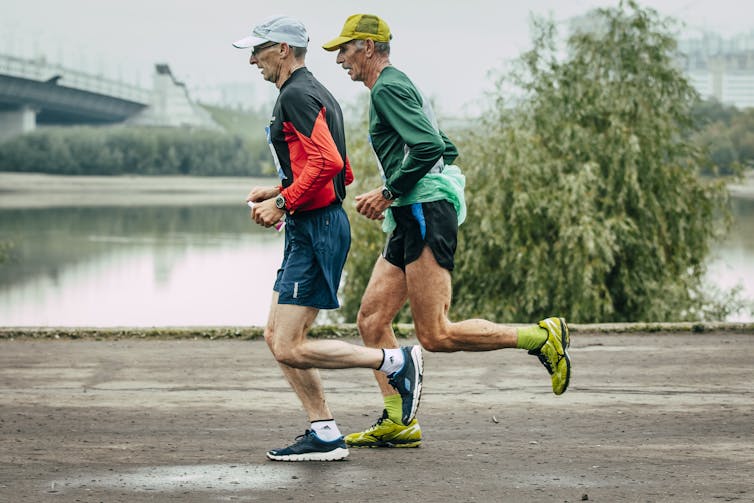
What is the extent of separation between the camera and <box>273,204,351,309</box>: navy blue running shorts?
566 centimetres

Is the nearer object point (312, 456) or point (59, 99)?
point (312, 456)

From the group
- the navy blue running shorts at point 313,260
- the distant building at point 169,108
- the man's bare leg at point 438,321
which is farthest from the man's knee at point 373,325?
the distant building at point 169,108

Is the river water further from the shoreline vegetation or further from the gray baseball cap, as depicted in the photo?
the gray baseball cap

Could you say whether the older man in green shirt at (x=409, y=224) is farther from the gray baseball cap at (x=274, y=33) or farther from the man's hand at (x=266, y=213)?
the man's hand at (x=266, y=213)

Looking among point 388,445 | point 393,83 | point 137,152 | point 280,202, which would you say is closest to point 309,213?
point 280,202

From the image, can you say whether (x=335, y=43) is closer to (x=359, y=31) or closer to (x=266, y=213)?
(x=359, y=31)

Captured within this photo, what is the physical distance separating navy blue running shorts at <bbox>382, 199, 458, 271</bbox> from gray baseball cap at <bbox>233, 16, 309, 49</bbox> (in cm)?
95

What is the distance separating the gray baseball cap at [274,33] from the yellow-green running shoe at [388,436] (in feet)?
5.96

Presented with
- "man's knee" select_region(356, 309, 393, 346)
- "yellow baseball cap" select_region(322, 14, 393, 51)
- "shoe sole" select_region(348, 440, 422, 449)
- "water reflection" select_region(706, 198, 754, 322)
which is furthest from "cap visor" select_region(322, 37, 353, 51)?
"water reflection" select_region(706, 198, 754, 322)

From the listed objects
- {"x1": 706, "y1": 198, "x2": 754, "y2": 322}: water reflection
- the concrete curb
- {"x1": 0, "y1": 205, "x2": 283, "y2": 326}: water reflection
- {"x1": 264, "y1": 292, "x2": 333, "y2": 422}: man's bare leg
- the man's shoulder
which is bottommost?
{"x1": 0, "y1": 205, "x2": 283, "y2": 326}: water reflection

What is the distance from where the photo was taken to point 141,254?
178 feet

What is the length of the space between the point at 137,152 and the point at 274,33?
58428mm

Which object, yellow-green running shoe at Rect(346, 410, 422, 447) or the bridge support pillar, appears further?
the bridge support pillar

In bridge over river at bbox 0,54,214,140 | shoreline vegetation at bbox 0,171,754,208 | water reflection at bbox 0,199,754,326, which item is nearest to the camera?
water reflection at bbox 0,199,754,326
